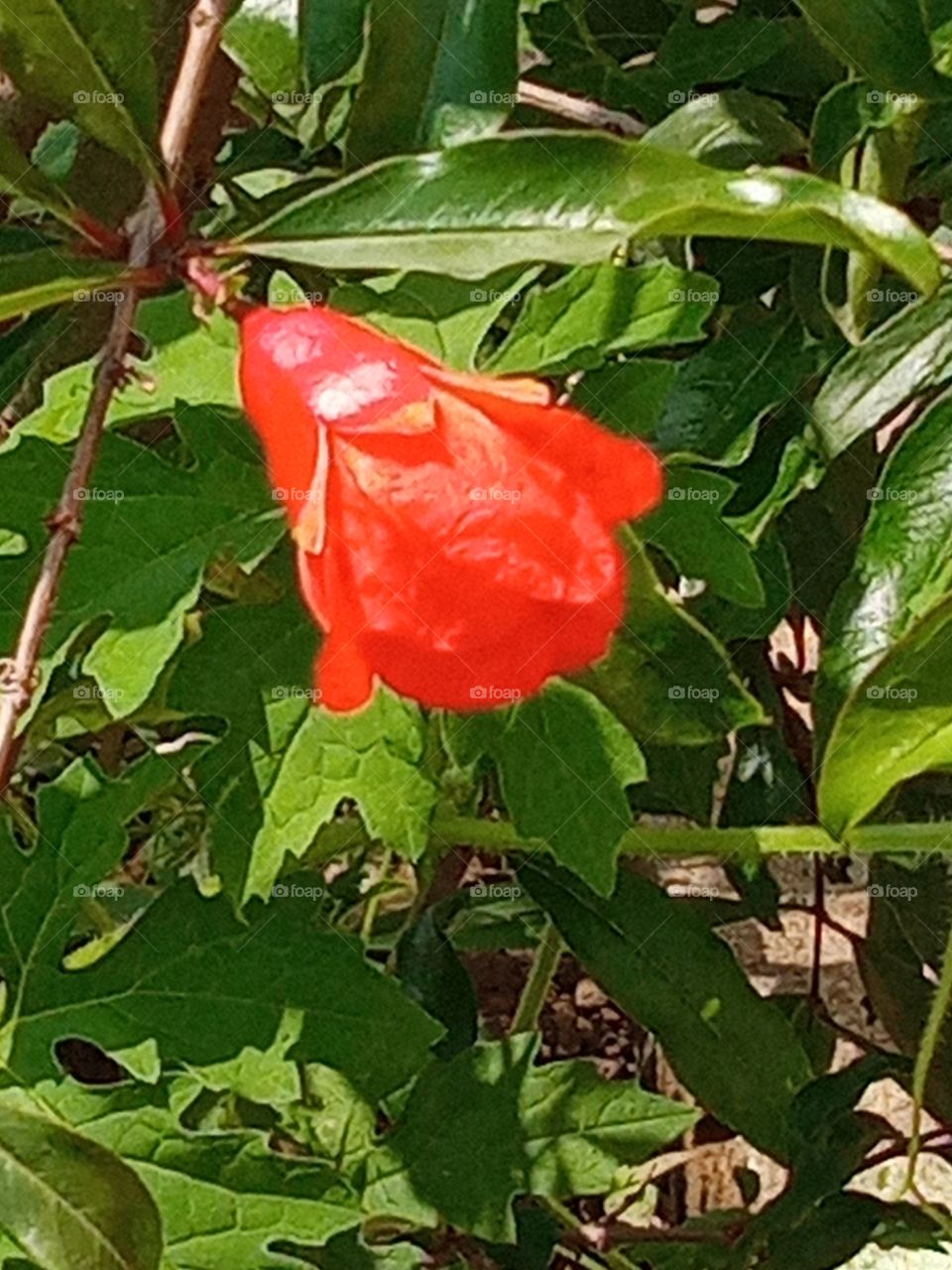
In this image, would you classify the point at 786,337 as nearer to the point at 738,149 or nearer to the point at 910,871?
the point at 738,149

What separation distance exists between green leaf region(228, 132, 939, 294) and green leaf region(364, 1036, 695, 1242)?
40 cm

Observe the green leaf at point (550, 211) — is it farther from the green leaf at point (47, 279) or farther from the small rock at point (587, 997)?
the small rock at point (587, 997)

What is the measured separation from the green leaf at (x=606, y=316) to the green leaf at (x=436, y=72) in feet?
0.28

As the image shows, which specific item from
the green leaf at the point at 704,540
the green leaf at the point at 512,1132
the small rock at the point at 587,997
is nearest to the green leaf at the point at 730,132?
the green leaf at the point at 704,540

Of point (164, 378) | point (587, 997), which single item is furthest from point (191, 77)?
point (587, 997)

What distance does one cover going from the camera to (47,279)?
522 millimetres

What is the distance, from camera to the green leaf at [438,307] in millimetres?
627

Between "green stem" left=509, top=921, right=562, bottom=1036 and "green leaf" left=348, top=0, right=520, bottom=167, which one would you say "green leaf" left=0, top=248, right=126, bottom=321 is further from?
"green stem" left=509, top=921, right=562, bottom=1036

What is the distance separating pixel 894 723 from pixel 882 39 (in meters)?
0.22

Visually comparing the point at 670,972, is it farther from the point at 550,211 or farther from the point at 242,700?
the point at 550,211

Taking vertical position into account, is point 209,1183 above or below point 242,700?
below

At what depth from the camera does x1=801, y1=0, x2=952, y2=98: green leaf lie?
56 centimetres

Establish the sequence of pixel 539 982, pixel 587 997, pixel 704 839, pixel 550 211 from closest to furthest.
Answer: pixel 550 211
pixel 704 839
pixel 539 982
pixel 587 997

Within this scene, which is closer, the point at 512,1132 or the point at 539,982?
the point at 512,1132
